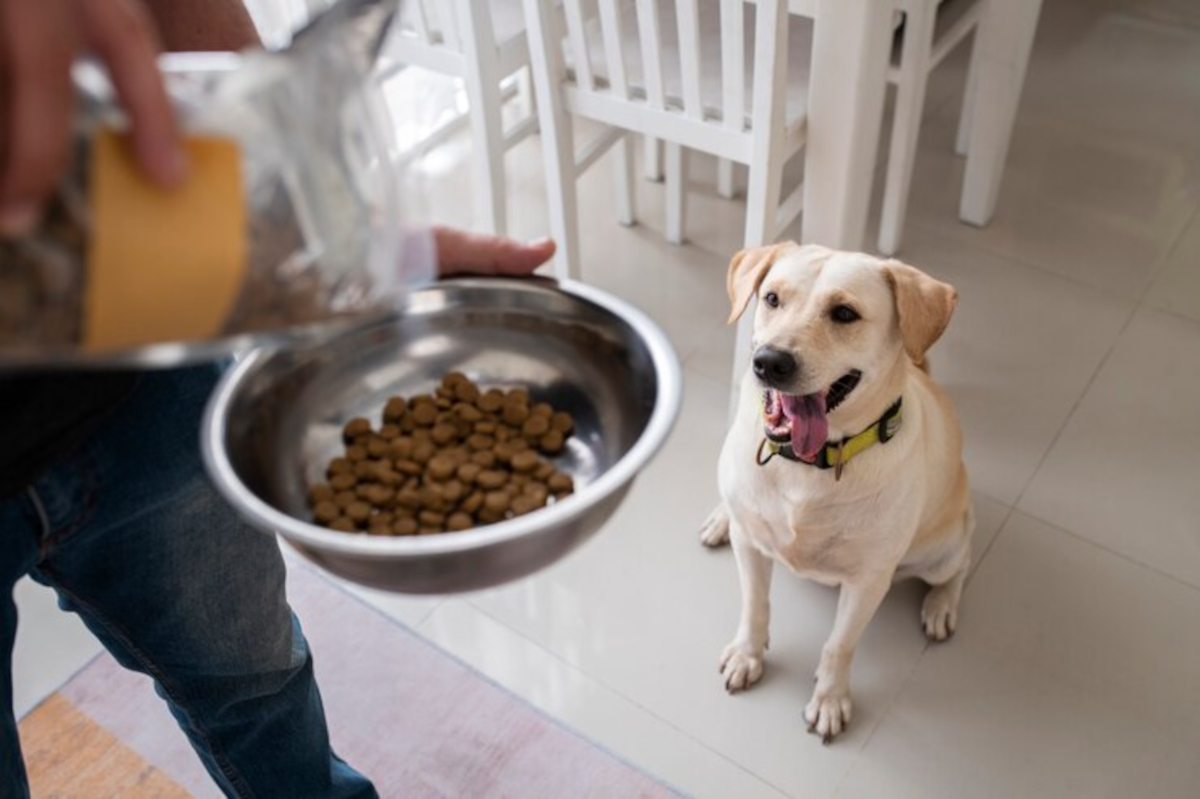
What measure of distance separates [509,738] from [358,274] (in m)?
1.16

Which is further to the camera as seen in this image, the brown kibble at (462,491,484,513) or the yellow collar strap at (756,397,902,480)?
the yellow collar strap at (756,397,902,480)

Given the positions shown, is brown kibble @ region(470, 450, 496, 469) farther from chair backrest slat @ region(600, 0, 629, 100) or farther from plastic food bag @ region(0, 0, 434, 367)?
chair backrest slat @ region(600, 0, 629, 100)

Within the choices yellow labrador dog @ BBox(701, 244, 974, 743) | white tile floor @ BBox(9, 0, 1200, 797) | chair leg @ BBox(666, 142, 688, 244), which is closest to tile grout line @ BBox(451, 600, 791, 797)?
white tile floor @ BBox(9, 0, 1200, 797)

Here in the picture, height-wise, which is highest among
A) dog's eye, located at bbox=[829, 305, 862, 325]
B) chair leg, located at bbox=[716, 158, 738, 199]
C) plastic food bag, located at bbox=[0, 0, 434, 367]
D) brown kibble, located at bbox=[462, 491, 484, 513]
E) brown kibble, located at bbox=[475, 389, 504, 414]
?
plastic food bag, located at bbox=[0, 0, 434, 367]

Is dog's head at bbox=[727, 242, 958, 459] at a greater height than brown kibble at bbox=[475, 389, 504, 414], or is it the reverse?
brown kibble at bbox=[475, 389, 504, 414]

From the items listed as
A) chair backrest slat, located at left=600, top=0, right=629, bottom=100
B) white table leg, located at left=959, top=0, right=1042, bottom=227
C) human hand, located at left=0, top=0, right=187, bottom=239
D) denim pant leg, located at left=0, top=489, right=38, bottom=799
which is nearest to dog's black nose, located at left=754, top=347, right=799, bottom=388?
chair backrest slat, located at left=600, top=0, right=629, bottom=100

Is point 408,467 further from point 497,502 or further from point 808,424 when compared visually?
point 808,424

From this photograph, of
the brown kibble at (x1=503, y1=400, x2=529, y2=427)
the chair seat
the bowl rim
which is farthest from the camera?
the chair seat

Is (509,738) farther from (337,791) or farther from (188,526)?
(188,526)

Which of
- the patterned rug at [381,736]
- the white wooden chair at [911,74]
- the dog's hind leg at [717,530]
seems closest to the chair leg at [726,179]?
the white wooden chair at [911,74]

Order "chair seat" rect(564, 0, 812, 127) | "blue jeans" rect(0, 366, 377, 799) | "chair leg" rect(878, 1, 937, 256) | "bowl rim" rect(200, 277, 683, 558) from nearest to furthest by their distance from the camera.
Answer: "bowl rim" rect(200, 277, 683, 558) < "blue jeans" rect(0, 366, 377, 799) < "chair seat" rect(564, 0, 812, 127) < "chair leg" rect(878, 1, 937, 256)

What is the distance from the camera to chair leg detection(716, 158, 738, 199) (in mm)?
2486

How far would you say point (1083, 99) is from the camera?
2705mm

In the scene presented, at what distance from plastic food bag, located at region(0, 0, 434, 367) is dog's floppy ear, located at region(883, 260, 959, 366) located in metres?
0.77
